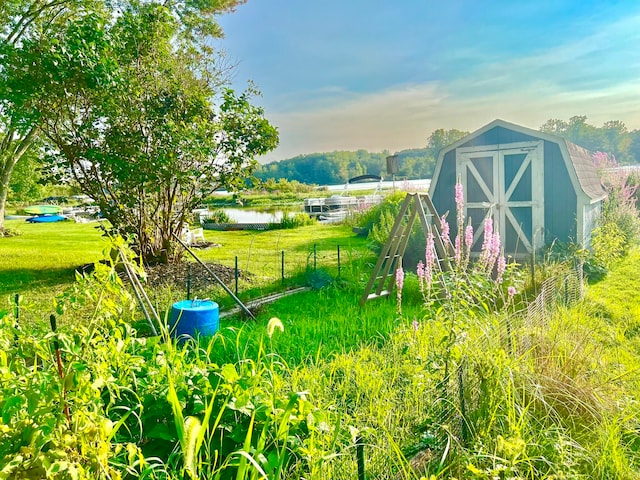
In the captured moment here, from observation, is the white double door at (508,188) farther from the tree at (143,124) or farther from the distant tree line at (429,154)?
the tree at (143,124)

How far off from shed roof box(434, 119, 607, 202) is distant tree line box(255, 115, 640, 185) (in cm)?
12

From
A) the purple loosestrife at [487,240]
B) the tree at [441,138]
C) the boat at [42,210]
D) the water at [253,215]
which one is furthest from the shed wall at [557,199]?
the boat at [42,210]

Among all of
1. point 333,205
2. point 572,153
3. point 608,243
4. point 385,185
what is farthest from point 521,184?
point 333,205

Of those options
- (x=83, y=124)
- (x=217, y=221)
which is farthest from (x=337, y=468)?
(x=217, y=221)

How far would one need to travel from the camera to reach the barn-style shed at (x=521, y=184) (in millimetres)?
6512

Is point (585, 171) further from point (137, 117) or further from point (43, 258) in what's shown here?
point (43, 258)

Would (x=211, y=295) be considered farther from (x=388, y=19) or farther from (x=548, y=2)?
(x=548, y=2)

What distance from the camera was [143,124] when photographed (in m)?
6.17

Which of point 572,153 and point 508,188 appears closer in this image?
point 572,153

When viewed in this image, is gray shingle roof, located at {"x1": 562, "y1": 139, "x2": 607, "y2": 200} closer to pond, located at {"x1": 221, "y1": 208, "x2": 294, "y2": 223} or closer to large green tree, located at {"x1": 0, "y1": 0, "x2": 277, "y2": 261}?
large green tree, located at {"x1": 0, "y1": 0, "x2": 277, "y2": 261}

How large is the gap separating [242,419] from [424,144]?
758 cm

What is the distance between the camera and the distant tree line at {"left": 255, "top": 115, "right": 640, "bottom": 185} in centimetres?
766

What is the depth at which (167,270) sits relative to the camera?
637 centimetres

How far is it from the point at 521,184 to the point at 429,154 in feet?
5.45
